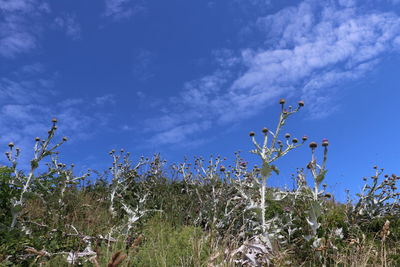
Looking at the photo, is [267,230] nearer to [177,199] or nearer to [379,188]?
[379,188]

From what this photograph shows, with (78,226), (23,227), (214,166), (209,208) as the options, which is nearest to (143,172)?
(214,166)

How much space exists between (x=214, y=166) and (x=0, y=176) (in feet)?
17.8

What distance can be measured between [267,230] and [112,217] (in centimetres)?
432

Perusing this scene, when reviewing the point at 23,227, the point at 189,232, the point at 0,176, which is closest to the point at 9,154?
the point at 0,176

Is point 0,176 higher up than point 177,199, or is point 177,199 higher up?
point 177,199

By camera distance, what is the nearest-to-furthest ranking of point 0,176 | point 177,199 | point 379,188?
point 0,176
point 379,188
point 177,199

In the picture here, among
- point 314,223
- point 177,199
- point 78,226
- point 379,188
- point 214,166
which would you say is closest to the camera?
point 314,223

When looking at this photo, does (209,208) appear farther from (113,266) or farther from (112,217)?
(113,266)

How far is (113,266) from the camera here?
1497 mm

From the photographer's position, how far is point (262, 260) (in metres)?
4.70

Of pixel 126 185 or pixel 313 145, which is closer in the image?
pixel 313 145

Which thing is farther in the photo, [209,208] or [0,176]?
[209,208]

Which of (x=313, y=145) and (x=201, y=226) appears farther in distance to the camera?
(x=201, y=226)

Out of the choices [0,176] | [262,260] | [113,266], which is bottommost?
[113,266]
